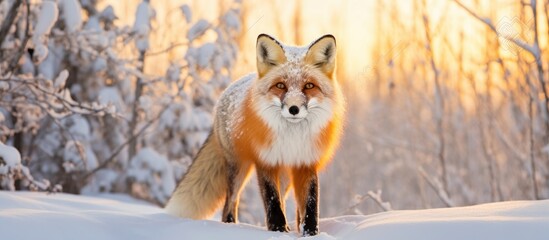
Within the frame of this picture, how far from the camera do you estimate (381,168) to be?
1733cm

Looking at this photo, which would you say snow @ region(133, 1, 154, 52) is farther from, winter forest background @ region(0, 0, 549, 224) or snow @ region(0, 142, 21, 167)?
snow @ region(0, 142, 21, 167)

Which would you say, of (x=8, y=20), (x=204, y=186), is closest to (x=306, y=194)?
(x=204, y=186)

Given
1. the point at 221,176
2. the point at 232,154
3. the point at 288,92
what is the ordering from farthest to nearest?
the point at 221,176, the point at 232,154, the point at 288,92

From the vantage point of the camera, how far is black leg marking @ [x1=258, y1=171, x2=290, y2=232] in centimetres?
375

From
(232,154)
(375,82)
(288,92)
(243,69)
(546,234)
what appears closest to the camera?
(546,234)

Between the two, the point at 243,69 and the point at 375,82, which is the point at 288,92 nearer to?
the point at 243,69

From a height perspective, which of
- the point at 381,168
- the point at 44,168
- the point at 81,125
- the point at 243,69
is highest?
the point at 243,69

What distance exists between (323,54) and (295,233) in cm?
115

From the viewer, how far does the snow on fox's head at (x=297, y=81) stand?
3.50 m

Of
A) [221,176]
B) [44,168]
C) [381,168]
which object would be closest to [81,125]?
[44,168]

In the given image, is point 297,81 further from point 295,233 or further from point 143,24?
point 143,24

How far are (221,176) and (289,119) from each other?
1.19 meters

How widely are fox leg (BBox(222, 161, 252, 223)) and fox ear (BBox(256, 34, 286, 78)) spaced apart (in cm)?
73

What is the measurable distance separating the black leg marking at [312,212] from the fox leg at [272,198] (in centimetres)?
18
